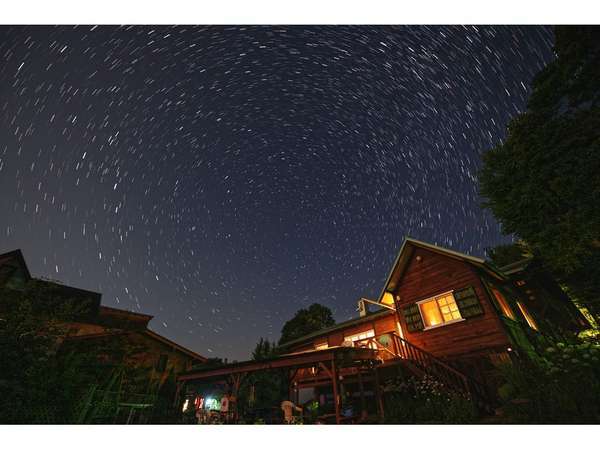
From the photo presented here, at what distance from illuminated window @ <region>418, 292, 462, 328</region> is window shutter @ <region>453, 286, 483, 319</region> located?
36 centimetres

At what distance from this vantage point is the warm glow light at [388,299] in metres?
15.5

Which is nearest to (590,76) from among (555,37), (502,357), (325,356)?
(555,37)

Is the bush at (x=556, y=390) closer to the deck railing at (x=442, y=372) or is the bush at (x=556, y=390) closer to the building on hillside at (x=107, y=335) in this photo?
the deck railing at (x=442, y=372)

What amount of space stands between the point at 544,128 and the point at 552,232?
393 centimetres

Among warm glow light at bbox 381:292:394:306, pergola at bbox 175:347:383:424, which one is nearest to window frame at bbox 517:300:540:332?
warm glow light at bbox 381:292:394:306

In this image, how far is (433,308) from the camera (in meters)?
13.6

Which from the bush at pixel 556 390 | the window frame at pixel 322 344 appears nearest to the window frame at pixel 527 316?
the bush at pixel 556 390

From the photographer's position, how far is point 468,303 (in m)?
12.0

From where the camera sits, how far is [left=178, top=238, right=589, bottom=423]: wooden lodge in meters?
10.3

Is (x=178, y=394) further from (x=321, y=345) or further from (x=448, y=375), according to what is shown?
(x=448, y=375)

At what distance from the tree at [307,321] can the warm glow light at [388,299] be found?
26828 mm

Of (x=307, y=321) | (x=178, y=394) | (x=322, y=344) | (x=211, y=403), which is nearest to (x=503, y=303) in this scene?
(x=322, y=344)
